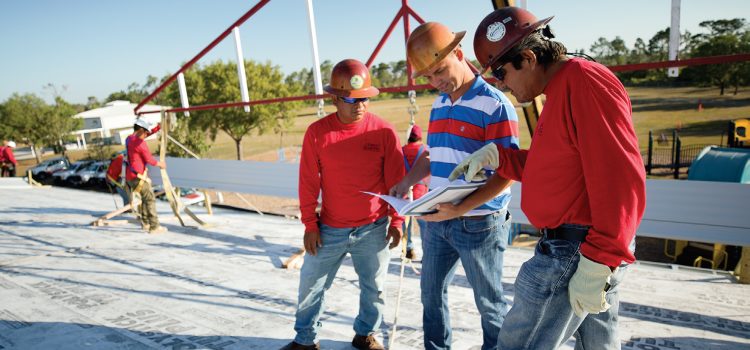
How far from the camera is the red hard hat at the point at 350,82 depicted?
276cm

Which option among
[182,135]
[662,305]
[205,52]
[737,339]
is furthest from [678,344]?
[182,135]

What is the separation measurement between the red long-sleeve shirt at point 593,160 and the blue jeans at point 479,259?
75 cm

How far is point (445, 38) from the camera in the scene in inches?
89.9

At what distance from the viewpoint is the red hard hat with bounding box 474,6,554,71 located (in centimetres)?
160

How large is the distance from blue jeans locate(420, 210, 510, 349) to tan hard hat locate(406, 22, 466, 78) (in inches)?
32.6

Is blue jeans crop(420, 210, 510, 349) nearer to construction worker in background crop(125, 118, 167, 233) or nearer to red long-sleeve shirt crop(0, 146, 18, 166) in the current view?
construction worker in background crop(125, 118, 167, 233)

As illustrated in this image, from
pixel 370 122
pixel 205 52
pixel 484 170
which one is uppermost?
pixel 205 52

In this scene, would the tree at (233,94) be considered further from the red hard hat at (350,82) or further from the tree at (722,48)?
the tree at (722,48)

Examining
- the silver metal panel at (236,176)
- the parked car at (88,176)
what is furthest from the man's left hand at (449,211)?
the parked car at (88,176)

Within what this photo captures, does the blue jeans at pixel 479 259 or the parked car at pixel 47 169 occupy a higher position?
the blue jeans at pixel 479 259

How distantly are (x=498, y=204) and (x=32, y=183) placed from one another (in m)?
16.3

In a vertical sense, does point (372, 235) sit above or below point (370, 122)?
Answer: below

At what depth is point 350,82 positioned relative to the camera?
2.76m

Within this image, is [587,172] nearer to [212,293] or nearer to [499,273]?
[499,273]
